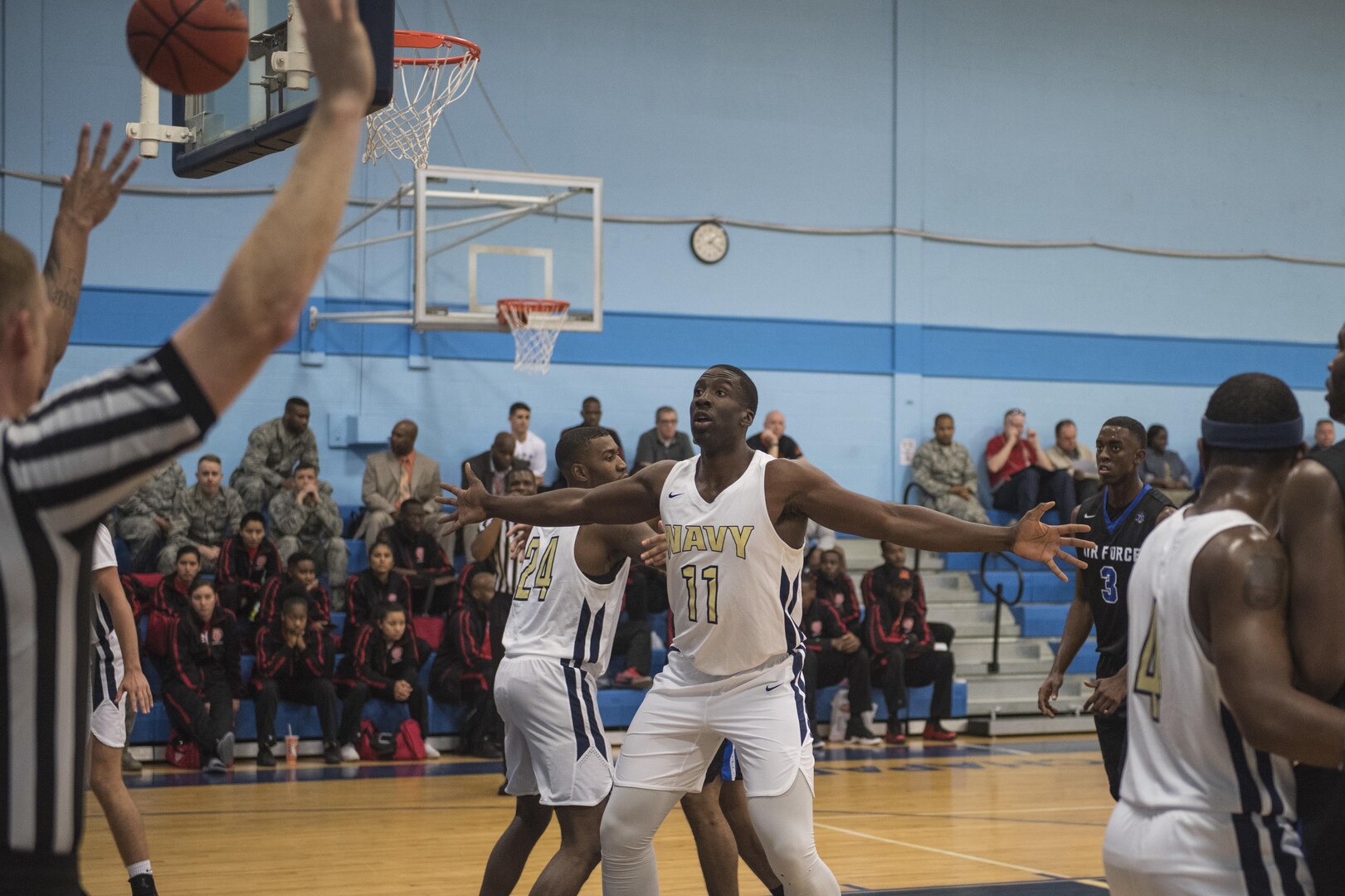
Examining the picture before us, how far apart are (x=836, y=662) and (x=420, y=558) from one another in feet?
12.5

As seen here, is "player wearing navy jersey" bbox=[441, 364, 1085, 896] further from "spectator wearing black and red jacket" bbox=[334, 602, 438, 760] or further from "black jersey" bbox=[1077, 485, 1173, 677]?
"spectator wearing black and red jacket" bbox=[334, 602, 438, 760]

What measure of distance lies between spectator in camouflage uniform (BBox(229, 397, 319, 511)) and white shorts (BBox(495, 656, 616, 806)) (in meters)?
7.66

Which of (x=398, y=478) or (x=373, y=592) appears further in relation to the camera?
(x=398, y=478)

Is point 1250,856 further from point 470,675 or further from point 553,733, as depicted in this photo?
point 470,675

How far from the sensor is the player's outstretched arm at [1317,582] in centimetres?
272

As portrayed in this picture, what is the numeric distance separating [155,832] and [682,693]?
486 centimetres

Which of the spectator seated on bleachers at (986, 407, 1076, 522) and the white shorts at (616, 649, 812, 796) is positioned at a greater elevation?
the spectator seated on bleachers at (986, 407, 1076, 522)

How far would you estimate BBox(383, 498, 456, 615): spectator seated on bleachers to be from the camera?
41.2ft

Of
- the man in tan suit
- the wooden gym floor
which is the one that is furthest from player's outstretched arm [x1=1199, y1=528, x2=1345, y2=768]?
the man in tan suit

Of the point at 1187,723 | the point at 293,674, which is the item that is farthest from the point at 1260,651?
the point at 293,674

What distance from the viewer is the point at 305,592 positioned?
38.5ft

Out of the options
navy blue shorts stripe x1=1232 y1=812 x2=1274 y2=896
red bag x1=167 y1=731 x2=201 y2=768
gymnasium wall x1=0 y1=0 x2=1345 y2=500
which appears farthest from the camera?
gymnasium wall x1=0 y1=0 x2=1345 y2=500

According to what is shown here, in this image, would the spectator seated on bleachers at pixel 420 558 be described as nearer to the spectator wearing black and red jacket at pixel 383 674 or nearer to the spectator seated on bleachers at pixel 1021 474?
the spectator wearing black and red jacket at pixel 383 674

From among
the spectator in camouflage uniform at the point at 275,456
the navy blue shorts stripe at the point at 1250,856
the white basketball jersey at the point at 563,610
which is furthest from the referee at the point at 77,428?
the spectator in camouflage uniform at the point at 275,456
